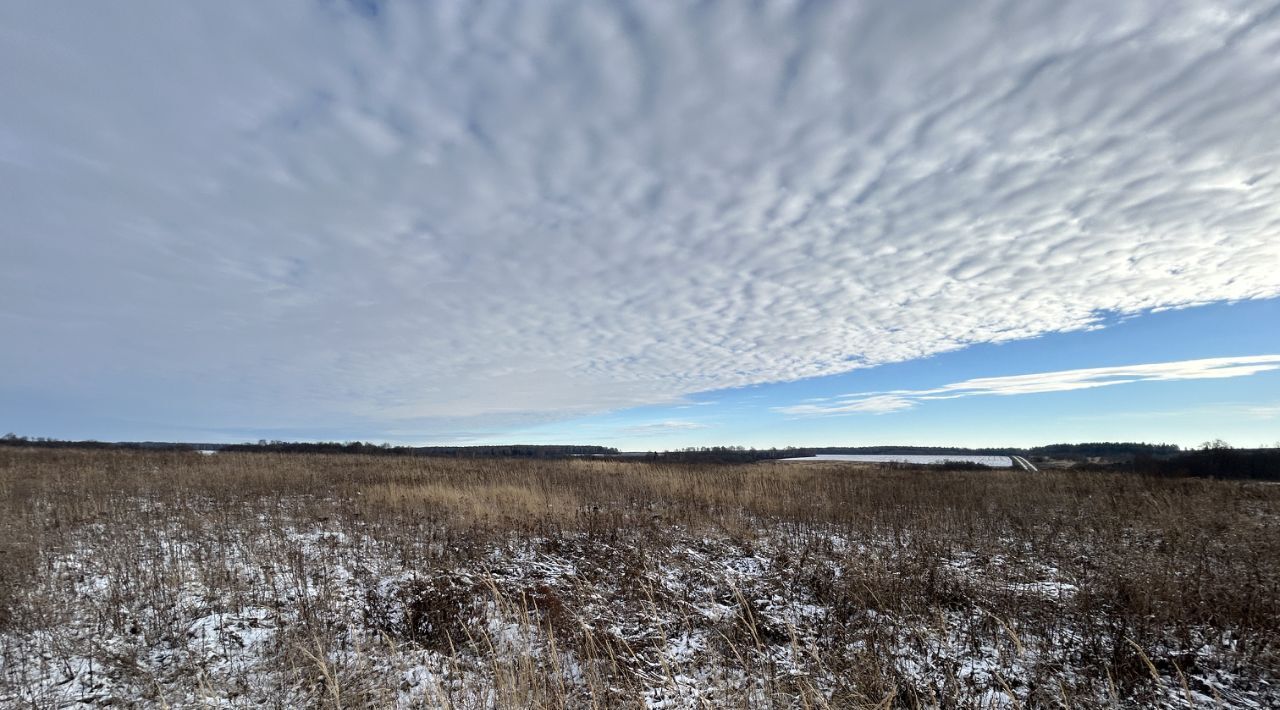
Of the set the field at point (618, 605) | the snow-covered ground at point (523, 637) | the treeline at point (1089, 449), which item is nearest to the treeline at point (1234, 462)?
the field at point (618, 605)

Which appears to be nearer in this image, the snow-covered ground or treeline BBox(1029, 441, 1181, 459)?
the snow-covered ground

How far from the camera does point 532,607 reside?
6.43 metres

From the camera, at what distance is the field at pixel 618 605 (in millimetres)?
4582

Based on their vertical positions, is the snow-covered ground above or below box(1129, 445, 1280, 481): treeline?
below

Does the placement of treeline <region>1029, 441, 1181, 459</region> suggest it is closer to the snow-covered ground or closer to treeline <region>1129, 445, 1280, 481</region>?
treeline <region>1129, 445, 1280, 481</region>

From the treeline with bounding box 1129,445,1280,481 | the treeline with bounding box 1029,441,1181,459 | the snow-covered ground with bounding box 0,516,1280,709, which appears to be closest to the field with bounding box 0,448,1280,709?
the snow-covered ground with bounding box 0,516,1280,709

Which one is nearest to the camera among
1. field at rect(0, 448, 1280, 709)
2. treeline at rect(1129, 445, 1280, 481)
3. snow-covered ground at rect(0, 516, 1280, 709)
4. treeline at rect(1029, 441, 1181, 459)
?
snow-covered ground at rect(0, 516, 1280, 709)

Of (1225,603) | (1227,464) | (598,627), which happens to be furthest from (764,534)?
(1227,464)

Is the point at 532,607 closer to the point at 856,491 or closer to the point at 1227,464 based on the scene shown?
the point at 856,491

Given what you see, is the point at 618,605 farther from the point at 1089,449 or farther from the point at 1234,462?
the point at 1089,449

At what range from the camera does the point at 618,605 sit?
6.55m

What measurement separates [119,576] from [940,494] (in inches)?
696

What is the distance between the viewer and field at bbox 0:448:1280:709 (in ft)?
15.0

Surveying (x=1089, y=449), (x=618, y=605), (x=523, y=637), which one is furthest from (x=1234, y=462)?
(x=1089, y=449)
